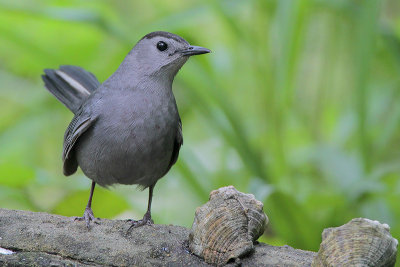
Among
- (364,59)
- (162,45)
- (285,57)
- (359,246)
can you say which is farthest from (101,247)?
(364,59)

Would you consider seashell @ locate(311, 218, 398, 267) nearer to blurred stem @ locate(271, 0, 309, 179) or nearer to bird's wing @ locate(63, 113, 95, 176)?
bird's wing @ locate(63, 113, 95, 176)

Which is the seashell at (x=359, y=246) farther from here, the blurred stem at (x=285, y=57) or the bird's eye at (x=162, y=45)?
the blurred stem at (x=285, y=57)

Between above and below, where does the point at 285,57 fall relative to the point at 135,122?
above

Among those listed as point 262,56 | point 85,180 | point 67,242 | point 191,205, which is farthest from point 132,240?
point 262,56

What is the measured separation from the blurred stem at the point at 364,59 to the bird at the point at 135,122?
153 cm

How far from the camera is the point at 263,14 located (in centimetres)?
496

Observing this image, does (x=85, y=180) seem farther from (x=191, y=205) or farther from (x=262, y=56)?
(x=262, y=56)

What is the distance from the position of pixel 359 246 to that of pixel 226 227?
0.51 m

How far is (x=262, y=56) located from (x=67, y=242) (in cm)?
271

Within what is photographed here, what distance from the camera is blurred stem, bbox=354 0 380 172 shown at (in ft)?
13.7

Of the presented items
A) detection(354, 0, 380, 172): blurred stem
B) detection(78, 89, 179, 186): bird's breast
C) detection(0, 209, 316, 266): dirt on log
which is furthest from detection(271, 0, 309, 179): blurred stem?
detection(0, 209, 316, 266): dirt on log

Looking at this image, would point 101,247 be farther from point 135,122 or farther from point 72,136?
point 72,136

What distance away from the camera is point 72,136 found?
3178 mm

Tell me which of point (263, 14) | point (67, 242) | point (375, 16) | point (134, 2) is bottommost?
point (67, 242)
